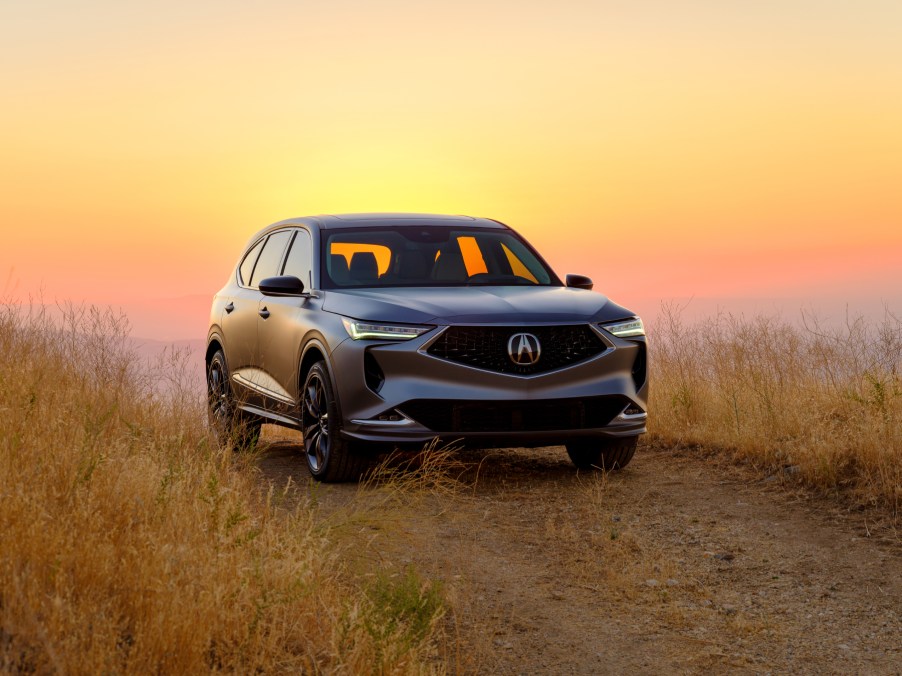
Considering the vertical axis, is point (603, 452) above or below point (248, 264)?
below

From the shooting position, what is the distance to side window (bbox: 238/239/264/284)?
10281 mm

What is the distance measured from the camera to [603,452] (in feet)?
28.1

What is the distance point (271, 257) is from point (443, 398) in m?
3.04

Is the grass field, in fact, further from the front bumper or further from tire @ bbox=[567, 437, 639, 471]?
tire @ bbox=[567, 437, 639, 471]

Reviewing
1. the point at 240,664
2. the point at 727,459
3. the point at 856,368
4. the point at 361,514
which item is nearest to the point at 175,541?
the point at 240,664

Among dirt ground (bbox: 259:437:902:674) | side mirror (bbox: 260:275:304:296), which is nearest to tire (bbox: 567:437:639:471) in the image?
dirt ground (bbox: 259:437:902:674)

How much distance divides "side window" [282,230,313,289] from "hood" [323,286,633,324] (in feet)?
1.83

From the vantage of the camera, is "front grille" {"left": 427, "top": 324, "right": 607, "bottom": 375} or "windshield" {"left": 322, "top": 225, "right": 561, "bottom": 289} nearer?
"front grille" {"left": 427, "top": 324, "right": 607, "bottom": 375}

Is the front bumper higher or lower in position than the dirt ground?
higher

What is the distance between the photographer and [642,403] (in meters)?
7.98

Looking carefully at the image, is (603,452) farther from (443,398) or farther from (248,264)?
(248,264)

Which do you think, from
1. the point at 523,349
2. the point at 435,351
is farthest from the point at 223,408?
the point at 523,349

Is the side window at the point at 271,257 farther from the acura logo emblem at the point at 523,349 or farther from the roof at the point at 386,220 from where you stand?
the acura logo emblem at the point at 523,349

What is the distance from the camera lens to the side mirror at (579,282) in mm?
8828
